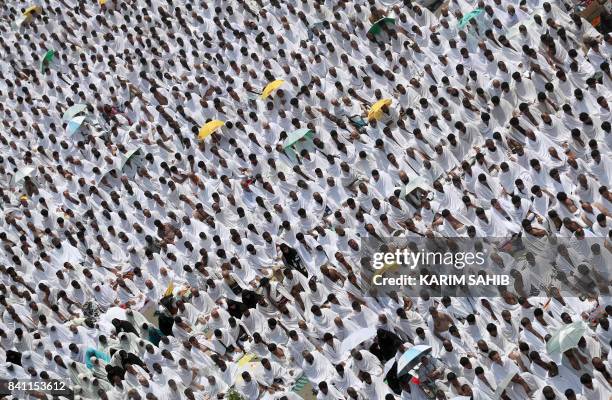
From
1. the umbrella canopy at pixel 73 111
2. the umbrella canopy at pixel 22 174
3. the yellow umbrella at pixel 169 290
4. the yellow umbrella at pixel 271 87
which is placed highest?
the yellow umbrella at pixel 271 87

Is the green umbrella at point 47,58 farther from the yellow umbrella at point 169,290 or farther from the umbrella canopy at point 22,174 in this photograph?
the yellow umbrella at point 169,290

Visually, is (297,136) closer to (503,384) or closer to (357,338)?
(357,338)

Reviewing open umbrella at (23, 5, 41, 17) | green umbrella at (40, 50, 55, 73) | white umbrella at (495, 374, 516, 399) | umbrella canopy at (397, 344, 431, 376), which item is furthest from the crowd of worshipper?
open umbrella at (23, 5, 41, 17)

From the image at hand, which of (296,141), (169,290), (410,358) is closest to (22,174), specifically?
(169,290)

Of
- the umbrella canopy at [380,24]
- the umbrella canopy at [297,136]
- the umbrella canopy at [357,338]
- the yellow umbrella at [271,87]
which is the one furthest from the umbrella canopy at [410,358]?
the umbrella canopy at [380,24]

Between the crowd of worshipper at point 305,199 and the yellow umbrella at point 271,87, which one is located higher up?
the yellow umbrella at point 271,87

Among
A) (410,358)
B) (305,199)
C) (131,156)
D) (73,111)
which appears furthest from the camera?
(73,111)
